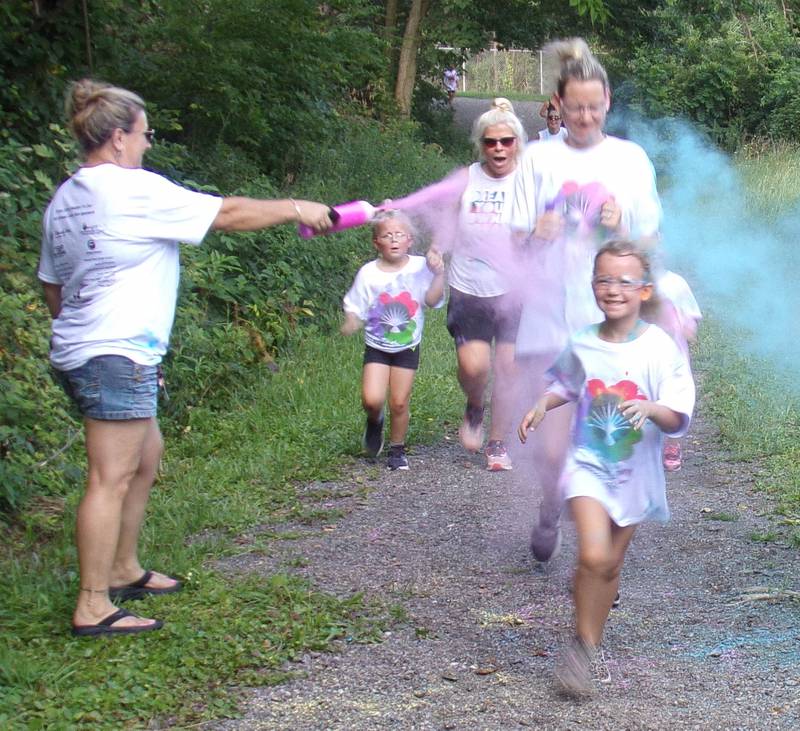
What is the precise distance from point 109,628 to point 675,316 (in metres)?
2.33

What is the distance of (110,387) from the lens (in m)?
4.18

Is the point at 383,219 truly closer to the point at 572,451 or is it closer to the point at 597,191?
the point at 597,191

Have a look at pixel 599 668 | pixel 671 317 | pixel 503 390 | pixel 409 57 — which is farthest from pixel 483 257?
pixel 409 57

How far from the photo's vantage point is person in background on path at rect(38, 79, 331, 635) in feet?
13.6

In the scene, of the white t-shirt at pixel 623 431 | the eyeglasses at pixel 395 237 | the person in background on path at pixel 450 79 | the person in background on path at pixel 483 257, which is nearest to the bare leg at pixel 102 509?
the white t-shirt at pixel 623 431

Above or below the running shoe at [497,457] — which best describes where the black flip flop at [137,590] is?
above

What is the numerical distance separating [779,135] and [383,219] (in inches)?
616

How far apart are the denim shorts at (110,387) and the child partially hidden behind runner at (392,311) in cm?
231

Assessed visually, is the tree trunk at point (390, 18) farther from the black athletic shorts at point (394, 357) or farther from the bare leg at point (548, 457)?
the bare leg at point (548, 457)

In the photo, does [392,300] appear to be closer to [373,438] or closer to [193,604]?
[373,438]

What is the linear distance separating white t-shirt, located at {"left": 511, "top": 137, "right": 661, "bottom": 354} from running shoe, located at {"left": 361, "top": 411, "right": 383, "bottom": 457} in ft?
7.25

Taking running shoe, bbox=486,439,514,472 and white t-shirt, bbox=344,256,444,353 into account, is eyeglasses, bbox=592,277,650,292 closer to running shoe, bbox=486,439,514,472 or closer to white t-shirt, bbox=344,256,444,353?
white t-shirt, bbox=344,256,444,353

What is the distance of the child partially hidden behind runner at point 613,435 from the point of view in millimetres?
3795

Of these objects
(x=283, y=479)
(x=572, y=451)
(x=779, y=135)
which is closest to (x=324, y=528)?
(x=283, y=479)
